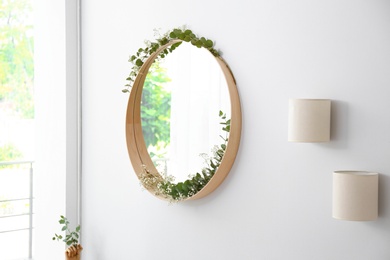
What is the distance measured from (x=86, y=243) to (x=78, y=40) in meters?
1.19

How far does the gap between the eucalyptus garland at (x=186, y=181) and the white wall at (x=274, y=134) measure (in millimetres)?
71

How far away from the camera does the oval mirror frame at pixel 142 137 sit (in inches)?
104

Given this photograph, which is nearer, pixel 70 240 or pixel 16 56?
pixel 70 240

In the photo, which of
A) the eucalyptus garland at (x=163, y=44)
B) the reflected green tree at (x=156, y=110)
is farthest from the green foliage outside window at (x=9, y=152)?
the reflected green tree at (x=156, y=110)

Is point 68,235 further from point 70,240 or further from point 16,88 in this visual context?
point 16,88

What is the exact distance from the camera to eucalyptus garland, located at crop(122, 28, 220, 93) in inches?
108

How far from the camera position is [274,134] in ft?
8.21

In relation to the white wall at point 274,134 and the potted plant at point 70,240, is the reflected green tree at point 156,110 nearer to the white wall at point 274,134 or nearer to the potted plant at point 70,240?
the white wall at point 274,134

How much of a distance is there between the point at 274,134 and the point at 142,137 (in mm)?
917

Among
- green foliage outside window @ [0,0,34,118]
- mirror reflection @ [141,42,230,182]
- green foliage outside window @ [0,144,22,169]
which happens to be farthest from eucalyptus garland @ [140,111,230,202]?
green foliage outside window @ [0,0,34,118]

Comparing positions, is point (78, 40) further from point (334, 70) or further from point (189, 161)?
point (334, 70)

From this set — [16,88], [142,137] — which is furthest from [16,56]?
[142,137]

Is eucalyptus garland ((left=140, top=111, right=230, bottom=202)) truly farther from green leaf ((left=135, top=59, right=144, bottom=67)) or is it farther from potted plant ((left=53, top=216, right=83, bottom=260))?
potted plant ((left=53, top=216, right=83, bottom=260))

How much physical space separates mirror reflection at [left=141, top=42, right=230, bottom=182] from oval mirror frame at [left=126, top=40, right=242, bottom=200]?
0.03 metres
